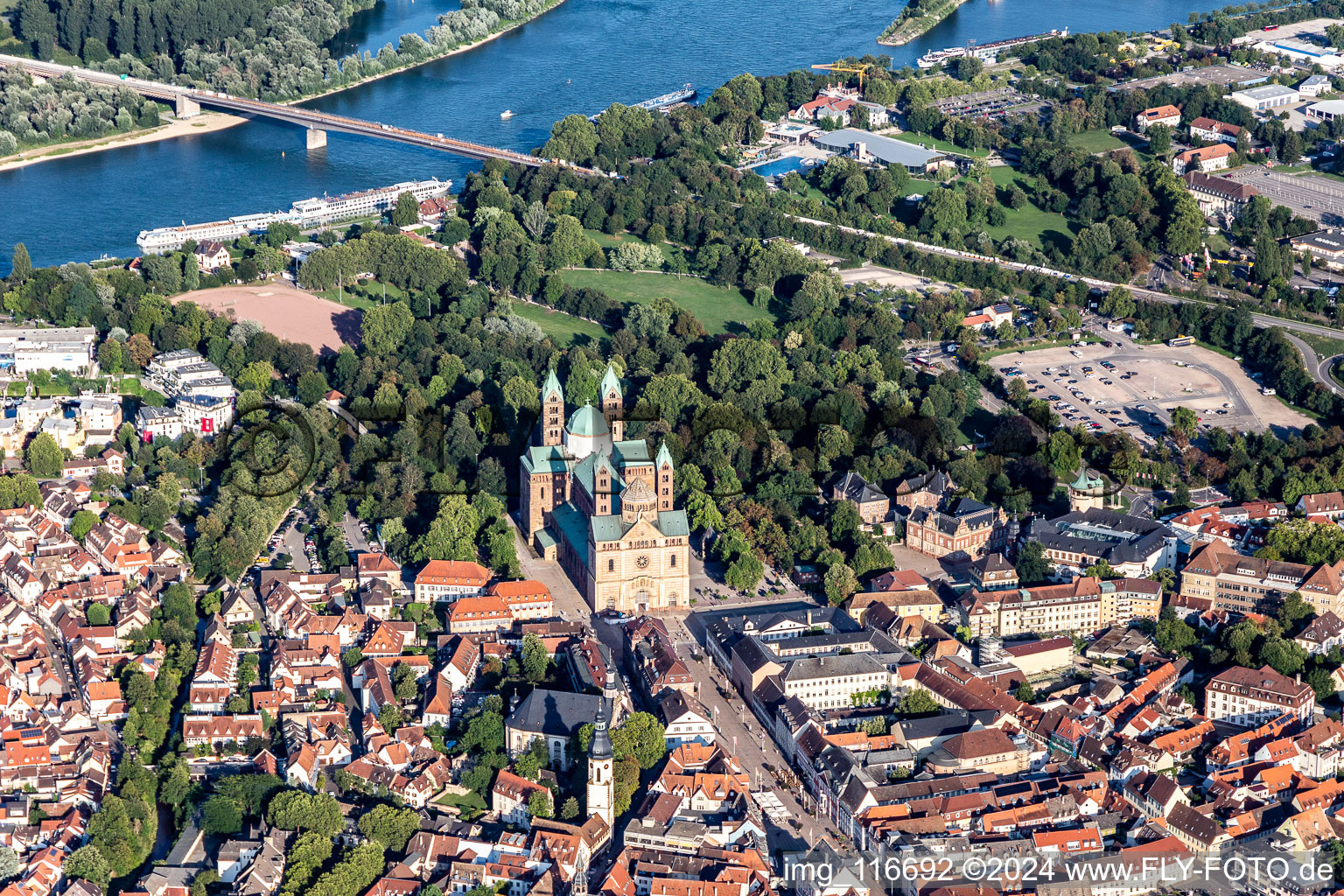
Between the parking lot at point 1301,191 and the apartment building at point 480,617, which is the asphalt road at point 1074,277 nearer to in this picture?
the parking lot at point 1301,191

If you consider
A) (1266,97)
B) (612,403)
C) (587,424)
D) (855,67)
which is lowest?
(855,67)

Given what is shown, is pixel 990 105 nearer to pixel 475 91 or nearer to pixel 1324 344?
pixel 475 91

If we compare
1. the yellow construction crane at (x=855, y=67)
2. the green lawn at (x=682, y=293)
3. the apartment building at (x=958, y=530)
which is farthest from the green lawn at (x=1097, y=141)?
the apartment building at (x=958, y=530)

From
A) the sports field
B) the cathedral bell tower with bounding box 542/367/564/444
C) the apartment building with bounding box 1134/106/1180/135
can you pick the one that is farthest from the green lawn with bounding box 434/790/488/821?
the apartment building with bounding box 1134/106/1180/135

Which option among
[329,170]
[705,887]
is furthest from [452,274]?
[705,887]

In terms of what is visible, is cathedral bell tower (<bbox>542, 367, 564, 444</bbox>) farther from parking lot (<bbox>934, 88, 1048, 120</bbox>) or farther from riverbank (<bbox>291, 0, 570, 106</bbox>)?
riverbank (<bbox>291, 0, 570, 106</bbox>)

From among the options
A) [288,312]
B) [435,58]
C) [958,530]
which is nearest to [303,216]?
[288,312]
